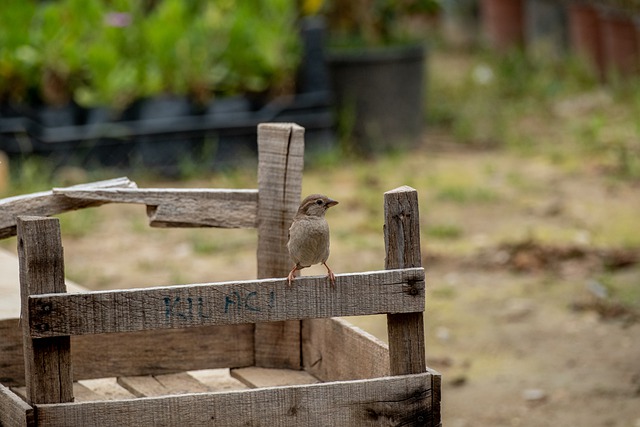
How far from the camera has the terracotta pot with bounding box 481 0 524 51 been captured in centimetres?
1294

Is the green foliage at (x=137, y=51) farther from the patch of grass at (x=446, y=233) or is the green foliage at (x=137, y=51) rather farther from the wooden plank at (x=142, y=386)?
the wooden plank at (x=142, y=386)

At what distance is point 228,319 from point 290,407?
25 centimetres

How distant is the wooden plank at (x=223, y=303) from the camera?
7.67 ft

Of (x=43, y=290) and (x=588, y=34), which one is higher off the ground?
(x=588, y=34)

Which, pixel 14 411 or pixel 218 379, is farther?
pixel 218 379

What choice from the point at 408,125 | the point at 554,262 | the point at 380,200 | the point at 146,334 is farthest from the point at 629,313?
the point at 408,125

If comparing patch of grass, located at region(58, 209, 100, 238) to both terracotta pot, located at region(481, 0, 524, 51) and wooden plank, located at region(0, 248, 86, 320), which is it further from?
terracotta pot, located at region(481, 0, 524, 51)

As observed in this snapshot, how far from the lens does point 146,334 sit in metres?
3.15

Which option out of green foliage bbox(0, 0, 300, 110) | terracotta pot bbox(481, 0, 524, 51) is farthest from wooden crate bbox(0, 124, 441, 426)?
terracotta pot bbox(481, 0, 524, 51)

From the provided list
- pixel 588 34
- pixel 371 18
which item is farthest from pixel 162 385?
pixel 588 34

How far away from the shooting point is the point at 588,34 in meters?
11.1

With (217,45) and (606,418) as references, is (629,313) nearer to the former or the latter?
(606,418)

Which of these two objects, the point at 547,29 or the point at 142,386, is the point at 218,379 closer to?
the point at 142,386

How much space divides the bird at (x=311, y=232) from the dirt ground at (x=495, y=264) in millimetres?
1745
